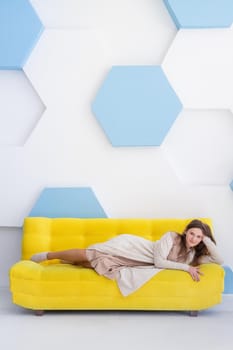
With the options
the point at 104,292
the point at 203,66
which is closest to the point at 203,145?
the point at 203,66

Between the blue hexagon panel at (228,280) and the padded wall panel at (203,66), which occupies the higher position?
the padded wall panel at (203,66)

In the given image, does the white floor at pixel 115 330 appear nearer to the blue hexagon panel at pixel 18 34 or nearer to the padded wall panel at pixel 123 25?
the blue hexagon panel at pixel 18 34

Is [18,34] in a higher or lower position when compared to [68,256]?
higher

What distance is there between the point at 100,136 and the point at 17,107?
66cm

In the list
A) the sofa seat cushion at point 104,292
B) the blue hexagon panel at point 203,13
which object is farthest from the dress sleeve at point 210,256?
the blue hexagon panel at point 203,13

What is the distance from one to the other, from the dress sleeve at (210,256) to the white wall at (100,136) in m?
0.55

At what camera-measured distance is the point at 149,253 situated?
391 centimetres

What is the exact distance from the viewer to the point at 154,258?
3842 millimetres

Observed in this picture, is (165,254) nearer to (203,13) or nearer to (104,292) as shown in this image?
(104,292)

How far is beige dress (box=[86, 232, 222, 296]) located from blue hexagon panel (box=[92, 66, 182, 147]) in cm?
80

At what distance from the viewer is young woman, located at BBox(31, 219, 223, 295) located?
3.77 m

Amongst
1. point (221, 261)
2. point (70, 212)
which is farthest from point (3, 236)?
point (221, 261)

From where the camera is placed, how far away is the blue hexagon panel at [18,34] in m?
4.46

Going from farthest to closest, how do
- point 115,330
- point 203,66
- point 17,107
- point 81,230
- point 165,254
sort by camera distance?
point 17,107 < point 203,66 < point 81,230 < point 165,254 < point 115,330
